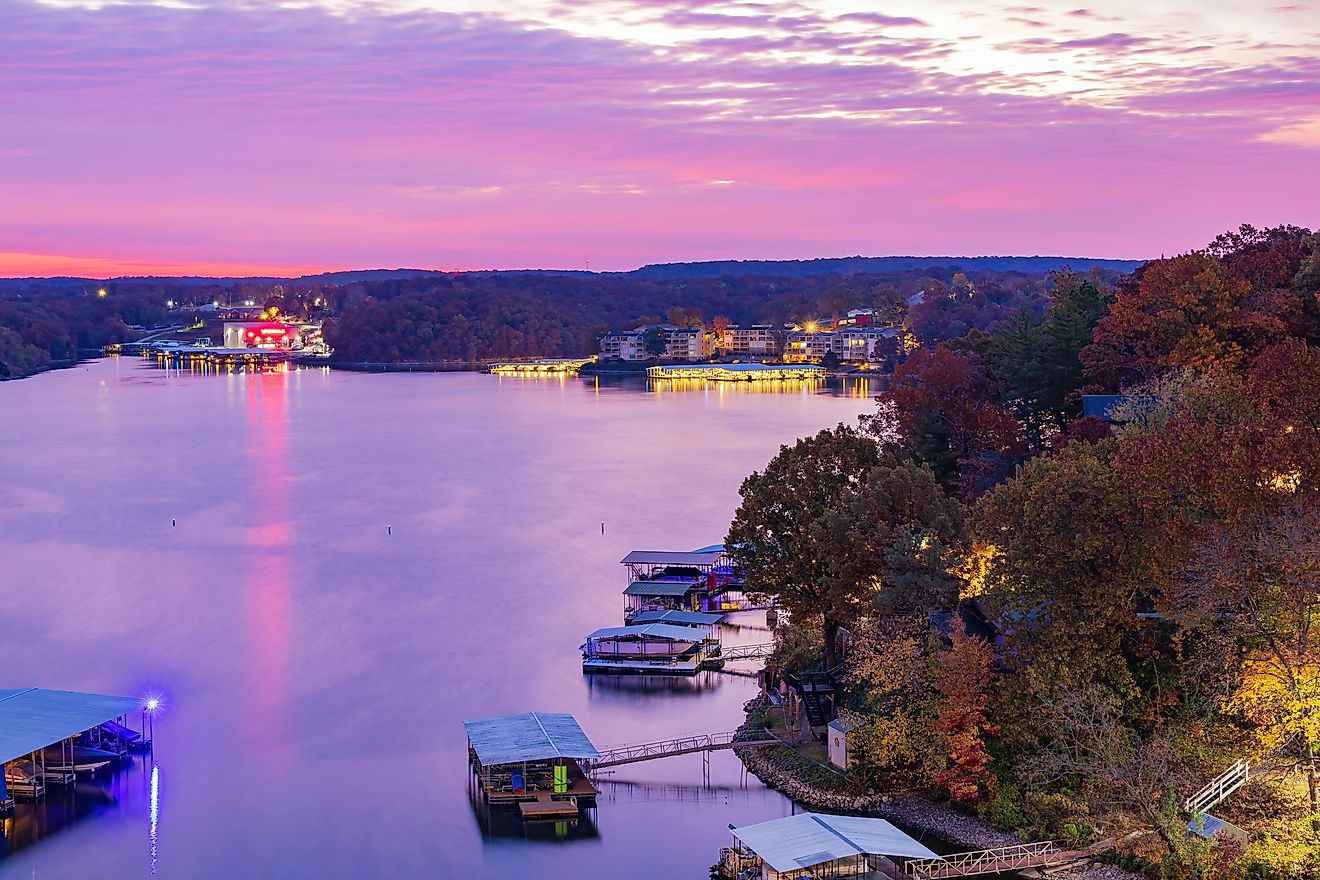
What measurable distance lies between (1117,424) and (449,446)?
28.8 m

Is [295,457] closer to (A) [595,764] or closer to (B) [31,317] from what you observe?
(A) [595,764]

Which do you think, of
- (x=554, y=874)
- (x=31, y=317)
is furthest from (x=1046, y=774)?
(x=31, y=317)

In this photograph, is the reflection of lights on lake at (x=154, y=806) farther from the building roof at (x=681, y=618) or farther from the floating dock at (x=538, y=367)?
the floating dock at (x=538, y=367)

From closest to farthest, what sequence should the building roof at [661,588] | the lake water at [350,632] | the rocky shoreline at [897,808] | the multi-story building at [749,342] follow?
the rocky shoreline at [897,808]
the lake water at [350,632]
the building roof at [661,588]
the multi-story building at [749,342]

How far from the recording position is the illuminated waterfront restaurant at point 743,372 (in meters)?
79.4

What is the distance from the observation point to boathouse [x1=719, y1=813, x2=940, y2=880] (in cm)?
1020

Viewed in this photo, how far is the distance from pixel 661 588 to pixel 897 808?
8600mm

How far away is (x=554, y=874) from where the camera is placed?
37.7 ft

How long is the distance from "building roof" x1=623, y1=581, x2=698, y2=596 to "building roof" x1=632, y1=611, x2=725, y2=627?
2.47ft

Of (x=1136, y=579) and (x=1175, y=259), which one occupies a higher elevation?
(x=1175, y=259)

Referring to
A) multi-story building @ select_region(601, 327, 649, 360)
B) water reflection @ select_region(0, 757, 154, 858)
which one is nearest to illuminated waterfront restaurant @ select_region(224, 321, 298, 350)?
multi-story building @ select_region(601, 327, 649, 360)

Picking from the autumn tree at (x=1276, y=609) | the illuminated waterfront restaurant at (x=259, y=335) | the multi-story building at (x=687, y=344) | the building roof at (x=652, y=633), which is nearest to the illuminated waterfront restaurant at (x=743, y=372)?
the multi-story building at (x=687, y=344)

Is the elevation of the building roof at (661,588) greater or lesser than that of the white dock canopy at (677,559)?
lesser

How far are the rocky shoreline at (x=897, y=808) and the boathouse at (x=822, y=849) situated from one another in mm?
645
